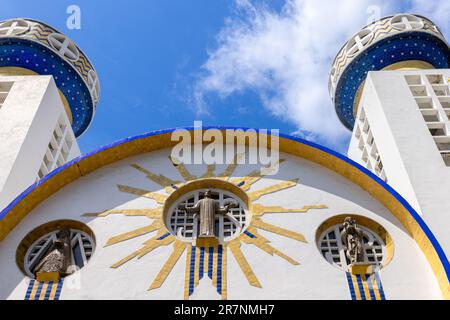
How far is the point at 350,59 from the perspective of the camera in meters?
19.0

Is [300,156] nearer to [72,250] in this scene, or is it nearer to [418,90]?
[72,250]

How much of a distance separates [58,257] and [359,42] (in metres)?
12.4

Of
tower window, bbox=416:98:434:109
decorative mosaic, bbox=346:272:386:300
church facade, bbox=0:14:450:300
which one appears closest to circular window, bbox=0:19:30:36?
church facade, bbox=0:14:450:300

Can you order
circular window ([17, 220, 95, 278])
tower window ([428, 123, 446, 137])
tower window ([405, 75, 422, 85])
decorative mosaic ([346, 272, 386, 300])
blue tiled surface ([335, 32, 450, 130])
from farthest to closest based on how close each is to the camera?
blue tiled surface ([335, 32, 450, 130]) → tower window ([405, 75, 422, 85]) → tower window ([428, 123, 446, 137]) → circular window ([17, 220, 95, 278]) → decorative mosaic ([346, 272, 386, 300])

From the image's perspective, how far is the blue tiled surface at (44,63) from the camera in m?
18.1

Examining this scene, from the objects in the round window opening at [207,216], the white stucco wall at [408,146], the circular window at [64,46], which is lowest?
the round window opening at [207,216]

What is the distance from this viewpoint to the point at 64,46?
19.2m

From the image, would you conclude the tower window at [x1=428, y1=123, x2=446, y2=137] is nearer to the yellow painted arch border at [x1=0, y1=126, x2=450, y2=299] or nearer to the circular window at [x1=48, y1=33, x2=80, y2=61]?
the yellow painted arch border at [x1=0, y1=126, x2=450, y2=299]

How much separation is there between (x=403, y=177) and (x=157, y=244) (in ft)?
18.4

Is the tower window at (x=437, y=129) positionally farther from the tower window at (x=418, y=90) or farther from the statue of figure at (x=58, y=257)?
the statue of figure at (x=58, y=257)

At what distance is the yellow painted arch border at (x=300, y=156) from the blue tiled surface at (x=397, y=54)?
266 inches

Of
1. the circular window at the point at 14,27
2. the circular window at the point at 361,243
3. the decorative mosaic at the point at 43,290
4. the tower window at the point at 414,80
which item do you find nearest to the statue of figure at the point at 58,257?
the decorative mosaic at the point at 43,290

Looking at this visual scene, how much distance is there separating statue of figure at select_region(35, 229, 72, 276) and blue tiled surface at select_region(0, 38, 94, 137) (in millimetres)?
8659

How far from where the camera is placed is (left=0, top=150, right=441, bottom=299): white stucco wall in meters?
10.0
